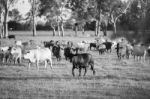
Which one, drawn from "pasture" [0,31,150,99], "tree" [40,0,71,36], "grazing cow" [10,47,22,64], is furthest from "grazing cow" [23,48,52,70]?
"tree" [40,0,71,36]

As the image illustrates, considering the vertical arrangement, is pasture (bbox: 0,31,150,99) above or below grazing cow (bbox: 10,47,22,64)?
below

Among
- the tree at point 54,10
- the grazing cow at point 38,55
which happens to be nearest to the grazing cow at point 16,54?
the grazing cow at point 38,55

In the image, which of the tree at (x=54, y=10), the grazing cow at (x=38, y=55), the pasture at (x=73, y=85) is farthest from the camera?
the tree at (x=54, y=10)

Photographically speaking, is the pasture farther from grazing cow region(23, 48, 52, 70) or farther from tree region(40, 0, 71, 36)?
tree region(40, 0, 71, 36)

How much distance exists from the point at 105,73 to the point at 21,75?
200 inches

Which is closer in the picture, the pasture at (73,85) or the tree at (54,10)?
the pasture at (73,85)

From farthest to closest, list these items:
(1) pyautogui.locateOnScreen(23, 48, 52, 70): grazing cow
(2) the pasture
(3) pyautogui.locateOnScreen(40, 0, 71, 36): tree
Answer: (3) pyautogui.locateOnScreen(40, 0, 71, 36): tree < (1) pyautogui.locateOnScreen(23, 48, 52, 70): grazing cow < (2) the pasture

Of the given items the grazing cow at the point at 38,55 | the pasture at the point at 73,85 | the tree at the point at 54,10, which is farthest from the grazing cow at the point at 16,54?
the tree at the point at 54,10

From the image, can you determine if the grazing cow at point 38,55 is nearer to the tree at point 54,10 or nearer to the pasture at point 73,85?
the pasture at point 73,85

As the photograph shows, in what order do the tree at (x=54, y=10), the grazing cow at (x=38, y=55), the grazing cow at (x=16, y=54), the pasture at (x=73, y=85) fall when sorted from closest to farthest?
the pasture at (x=73, y=85) → the grazing cow at (x=38, y=55) → the grazing cow at (x=16, y=54) → the tree at (x=54, y=10)

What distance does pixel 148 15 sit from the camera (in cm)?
649

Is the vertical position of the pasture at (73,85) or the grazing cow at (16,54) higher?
the grazing cow at (16,54)

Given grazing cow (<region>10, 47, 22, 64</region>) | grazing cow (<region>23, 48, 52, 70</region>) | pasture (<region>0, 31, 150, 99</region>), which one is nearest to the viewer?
pasture (<region>0, 31, 150, 99</region>)

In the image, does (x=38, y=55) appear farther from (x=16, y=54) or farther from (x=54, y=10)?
(x=54, y=10)
